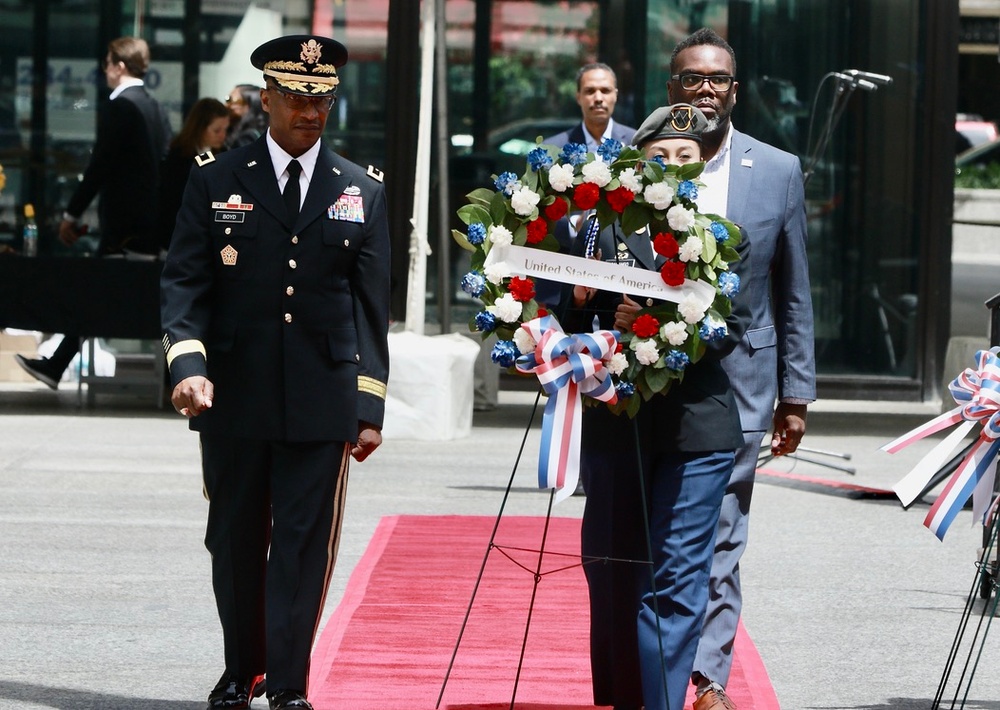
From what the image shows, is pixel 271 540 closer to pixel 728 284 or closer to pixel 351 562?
pixel 728 284

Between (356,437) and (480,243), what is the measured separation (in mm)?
845

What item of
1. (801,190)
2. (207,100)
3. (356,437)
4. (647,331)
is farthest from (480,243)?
(207,100)

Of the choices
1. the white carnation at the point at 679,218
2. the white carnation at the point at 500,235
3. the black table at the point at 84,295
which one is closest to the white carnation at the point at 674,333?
the white carnation at the point at 679,218

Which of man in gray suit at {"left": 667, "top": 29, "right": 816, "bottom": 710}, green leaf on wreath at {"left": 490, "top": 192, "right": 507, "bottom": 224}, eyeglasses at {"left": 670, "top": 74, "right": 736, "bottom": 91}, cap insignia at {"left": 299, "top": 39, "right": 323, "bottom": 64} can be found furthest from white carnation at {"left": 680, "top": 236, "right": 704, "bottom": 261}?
cap insignia at {"left": 299, "top": 39, "right": 323, "bottom": 64}

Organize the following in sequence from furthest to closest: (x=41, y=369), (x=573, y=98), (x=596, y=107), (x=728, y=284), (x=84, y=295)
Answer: (x=573, y=98) < (x=41, y=369) < (x=84, y=295) < (x=596, y=107) < (x=728, y=284)

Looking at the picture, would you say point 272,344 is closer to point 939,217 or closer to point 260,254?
point 260,254

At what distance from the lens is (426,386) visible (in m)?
11.8

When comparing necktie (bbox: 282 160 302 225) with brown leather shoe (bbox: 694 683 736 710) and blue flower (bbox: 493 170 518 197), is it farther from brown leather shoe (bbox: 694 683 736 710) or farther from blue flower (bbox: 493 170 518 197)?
brown leather shoe (bbox: 694 683 736 710)

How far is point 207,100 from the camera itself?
12586 millimetres

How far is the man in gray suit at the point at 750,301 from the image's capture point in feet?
17.6

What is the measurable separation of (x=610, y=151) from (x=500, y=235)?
0.37 metres

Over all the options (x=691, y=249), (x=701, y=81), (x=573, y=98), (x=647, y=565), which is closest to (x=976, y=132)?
(x=573, y=98)

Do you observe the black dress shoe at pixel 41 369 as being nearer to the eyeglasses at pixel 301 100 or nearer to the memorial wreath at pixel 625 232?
the eyeglasses at pixel 301 100

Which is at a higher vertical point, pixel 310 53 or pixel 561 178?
pixel 310 53
